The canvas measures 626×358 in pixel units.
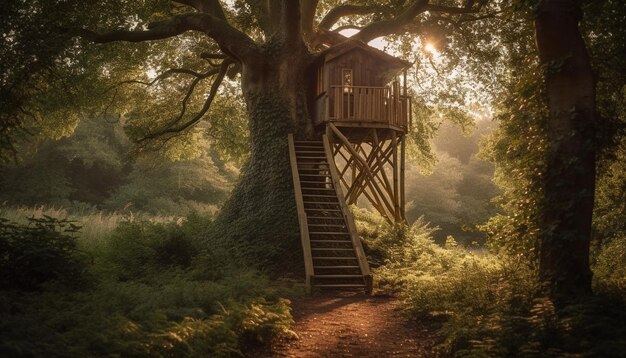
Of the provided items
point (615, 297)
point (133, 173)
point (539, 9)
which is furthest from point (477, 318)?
point (133, 173)

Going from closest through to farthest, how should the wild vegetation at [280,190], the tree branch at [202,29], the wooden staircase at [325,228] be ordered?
the wild vegetation at [280,190], the wooden staircase at [325,228], the tree branch at [202,29]

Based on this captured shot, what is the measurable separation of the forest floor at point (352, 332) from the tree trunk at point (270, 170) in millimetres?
3281

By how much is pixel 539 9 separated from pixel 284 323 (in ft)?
20.4

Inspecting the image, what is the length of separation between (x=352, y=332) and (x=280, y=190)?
24.7 ft

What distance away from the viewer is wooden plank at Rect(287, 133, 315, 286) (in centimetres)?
1153

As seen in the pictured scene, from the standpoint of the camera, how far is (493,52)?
63.9 ft

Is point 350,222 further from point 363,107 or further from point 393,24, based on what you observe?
point 393,24

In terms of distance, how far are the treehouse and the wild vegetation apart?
0.68m

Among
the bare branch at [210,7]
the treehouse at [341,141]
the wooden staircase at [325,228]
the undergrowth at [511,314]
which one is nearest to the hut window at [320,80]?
the treehouse at [341,141]

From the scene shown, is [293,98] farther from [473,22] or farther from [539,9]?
[539,9]

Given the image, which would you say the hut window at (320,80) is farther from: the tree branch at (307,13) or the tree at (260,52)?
the tree branch at (307,13)

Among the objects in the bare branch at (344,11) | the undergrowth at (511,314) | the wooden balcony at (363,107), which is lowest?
the undergrowth at (511,314)

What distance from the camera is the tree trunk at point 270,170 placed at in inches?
537

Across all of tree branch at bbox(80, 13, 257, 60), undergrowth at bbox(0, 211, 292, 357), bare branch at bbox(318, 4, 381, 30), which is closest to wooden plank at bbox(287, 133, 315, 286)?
undergrowth at bbox(0, 211, 292, 357)
